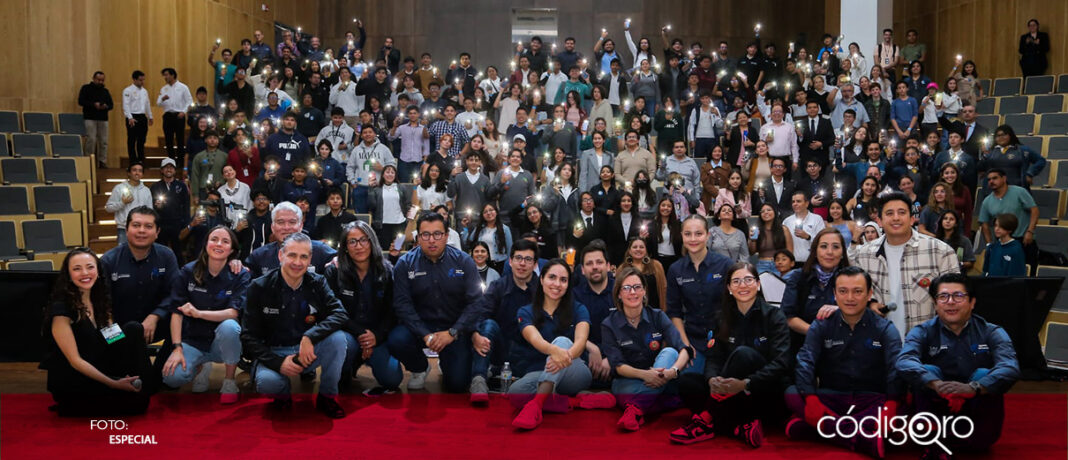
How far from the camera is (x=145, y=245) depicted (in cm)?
591

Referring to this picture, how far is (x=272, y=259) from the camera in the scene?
6.38 meters

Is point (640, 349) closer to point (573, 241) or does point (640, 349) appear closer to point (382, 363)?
point (382, 363)

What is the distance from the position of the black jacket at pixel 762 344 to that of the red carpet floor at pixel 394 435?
1.09ft

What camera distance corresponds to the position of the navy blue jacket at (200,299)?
5840mm

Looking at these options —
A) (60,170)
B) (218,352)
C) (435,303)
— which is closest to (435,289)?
(435,303)

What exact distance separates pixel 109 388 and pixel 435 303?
210 centimetres

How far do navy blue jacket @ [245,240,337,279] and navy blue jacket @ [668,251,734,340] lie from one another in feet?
8.23

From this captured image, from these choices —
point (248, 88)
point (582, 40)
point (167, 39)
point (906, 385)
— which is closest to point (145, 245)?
point (906, 385)

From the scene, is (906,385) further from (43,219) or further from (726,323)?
(43,219)

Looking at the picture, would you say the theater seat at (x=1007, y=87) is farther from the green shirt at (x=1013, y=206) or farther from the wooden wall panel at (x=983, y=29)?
the green shirt at (x=1013, y=206)

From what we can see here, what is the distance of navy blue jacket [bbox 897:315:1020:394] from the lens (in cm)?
466

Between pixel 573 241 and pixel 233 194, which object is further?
pixel 233 194

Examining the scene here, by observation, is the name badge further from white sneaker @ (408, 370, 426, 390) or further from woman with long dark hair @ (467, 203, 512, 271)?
woman with long dark hair @ (467, 203, 512, 271)

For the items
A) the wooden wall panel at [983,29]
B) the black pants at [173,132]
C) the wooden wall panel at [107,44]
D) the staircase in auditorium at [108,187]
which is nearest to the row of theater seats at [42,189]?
the staircase in auditorium at [108,187]
